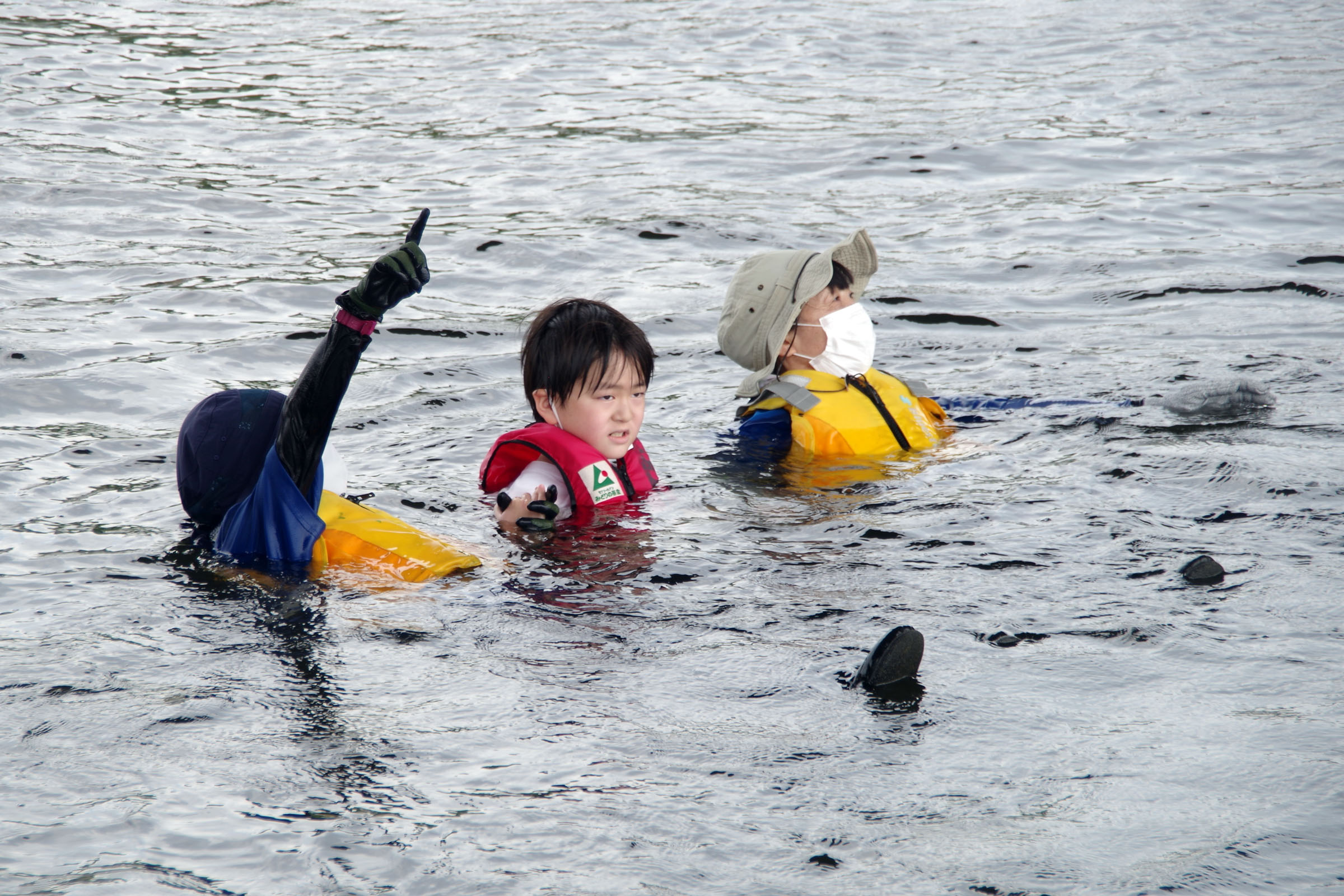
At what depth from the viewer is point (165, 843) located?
2904mm

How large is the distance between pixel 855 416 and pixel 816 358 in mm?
419

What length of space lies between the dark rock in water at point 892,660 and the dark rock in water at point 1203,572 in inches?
47.9

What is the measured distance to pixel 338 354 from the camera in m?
3.85

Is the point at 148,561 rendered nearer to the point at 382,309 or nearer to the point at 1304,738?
Answer: the point at 382,309

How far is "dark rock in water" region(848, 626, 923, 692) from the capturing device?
357 cm

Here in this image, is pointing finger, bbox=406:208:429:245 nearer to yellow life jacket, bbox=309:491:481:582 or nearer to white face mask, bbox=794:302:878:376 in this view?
yellow life jacket, bbox=309:491:481:582

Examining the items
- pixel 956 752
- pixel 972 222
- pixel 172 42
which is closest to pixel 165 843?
pixel 956 752

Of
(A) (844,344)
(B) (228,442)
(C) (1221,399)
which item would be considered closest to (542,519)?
(B) (228,442)

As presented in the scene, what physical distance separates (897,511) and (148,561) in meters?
2.98

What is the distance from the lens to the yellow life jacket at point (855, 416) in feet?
19.4

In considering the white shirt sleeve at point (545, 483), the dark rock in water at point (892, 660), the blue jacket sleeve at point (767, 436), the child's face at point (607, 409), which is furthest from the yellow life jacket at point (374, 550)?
the blue jacket sleeve at point (767, 436)

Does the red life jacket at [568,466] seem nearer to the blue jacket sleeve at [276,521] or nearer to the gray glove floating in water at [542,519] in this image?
the gray glove floating in water at [542,519]

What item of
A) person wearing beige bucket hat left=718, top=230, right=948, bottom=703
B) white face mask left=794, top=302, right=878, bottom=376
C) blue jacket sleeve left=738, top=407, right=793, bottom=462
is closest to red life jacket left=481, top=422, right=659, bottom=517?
blue jacket sleeve left=738, top=407, right=793, bottom=462

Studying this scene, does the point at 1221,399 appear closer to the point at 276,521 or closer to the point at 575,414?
the point at 575,414
